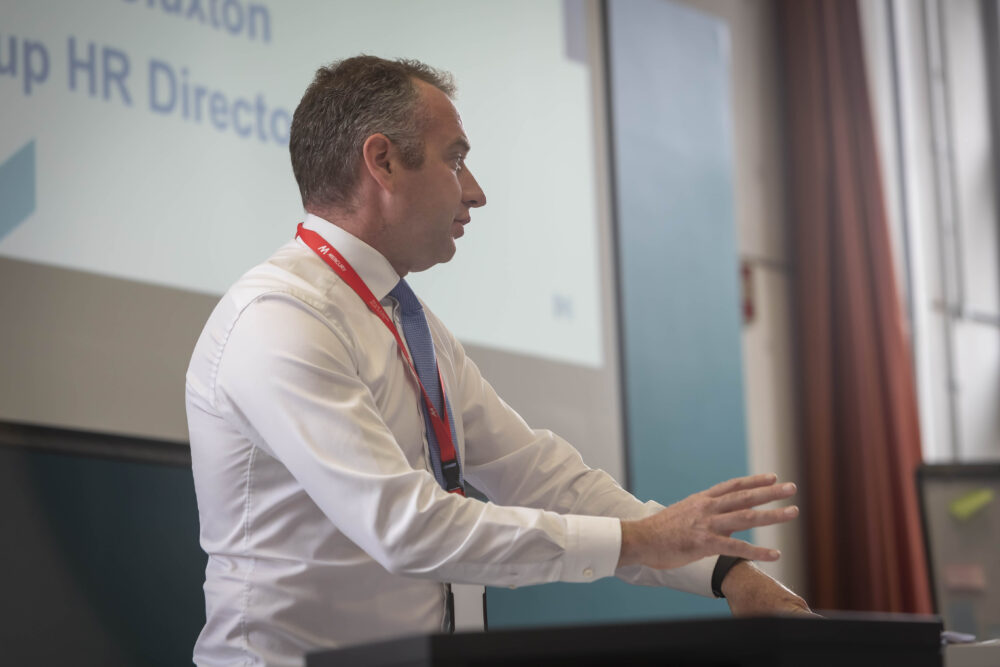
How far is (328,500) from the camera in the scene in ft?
5.00

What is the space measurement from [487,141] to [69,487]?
5.65 ft

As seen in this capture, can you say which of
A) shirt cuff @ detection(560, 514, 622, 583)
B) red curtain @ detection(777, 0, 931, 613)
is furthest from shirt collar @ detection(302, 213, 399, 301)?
red curtain @ detection(777, 0, 931, 613)

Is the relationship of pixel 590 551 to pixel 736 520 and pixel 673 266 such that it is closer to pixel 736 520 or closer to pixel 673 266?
pixel 736 520

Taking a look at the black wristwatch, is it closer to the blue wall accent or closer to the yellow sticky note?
the blue wall accent

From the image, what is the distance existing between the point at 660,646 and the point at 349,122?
1.16m

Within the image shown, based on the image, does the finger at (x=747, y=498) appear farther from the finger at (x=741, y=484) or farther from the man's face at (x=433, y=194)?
the man's face at (x=433, y=194)

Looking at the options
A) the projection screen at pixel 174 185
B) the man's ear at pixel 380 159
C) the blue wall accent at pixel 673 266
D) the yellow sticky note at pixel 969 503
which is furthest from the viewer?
the blue wall accent at pixel 673 266

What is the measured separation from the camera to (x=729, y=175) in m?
4.62

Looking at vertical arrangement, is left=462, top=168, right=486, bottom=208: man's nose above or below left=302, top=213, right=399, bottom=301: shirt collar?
above

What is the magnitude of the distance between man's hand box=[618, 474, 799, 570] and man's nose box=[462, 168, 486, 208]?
2.47 ft

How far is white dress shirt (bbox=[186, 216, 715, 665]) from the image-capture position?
4.92ft

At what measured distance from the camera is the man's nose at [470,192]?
6.74 ft

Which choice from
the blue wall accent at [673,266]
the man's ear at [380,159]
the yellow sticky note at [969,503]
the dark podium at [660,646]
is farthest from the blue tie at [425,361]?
the yellow sticky note at [969,503]

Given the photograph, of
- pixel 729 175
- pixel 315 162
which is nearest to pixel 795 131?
pixel 729 175
